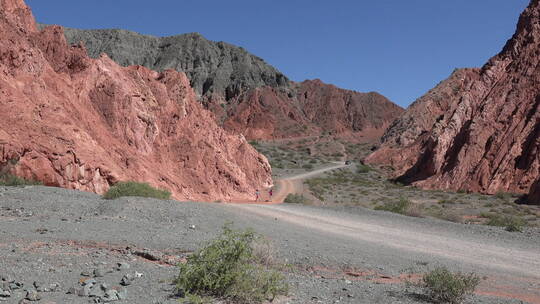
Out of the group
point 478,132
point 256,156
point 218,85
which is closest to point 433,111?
point 478,132

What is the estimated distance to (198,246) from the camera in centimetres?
907

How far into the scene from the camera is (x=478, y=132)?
42062 millimetres

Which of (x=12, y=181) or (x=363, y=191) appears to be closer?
(x=12, y=181)

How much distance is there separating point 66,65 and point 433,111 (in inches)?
2622

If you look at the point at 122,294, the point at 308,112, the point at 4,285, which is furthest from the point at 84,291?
the point at 308,112

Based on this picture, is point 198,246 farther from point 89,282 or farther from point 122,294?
point 122,294

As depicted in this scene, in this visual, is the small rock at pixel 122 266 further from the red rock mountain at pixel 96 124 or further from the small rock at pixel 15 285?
the red rock mountain at pixel 96 124

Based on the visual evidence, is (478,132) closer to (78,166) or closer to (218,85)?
(78,166)

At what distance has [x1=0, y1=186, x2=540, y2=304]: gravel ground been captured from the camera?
6.09m

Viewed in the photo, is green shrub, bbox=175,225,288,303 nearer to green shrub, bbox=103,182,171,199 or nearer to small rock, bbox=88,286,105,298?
small rock, bbox=88,286,105,298

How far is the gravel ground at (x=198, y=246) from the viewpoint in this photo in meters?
6.09

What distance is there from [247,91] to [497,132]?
253ft

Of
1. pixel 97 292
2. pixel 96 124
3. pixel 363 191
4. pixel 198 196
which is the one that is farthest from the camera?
pixel 363 191

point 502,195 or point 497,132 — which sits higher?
point 497,132
